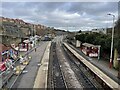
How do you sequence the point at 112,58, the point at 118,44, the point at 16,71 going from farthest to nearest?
the point at 112,58 < the point at 118,44 < the point at 16,71

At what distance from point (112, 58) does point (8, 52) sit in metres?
15.4

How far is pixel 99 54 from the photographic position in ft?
132

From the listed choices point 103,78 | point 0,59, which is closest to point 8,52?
point 0,59

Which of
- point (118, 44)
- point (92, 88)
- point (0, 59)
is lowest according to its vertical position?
point (92, 88)

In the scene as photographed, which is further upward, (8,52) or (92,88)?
(8,52)

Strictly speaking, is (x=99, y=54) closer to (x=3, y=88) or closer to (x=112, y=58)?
(x=112, y=58)

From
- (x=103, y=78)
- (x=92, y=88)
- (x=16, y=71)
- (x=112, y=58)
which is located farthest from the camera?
(x=112, y=58)

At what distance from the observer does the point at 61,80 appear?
81.9ft

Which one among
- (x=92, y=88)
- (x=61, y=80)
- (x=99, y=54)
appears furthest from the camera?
(x=99, y=54)

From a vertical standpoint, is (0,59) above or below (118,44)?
below

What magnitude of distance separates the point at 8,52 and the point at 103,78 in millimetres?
16708

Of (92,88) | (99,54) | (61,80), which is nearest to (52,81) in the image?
(61,80)

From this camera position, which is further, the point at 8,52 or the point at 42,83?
the point at 8,52

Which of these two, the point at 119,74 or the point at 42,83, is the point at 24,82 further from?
the point at 119,74
